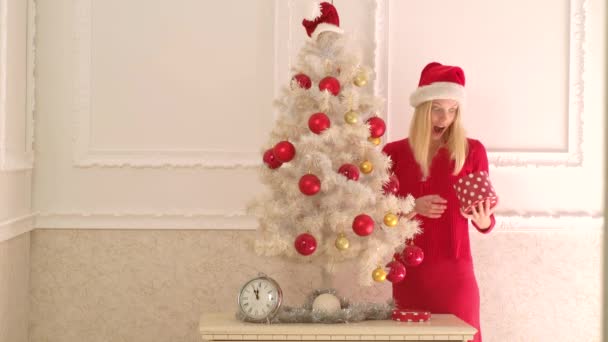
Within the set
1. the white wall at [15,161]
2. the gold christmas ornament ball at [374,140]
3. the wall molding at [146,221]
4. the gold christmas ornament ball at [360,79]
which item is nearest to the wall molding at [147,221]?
the wall molding at [146,221]

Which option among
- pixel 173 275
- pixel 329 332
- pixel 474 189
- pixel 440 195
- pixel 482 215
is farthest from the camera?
pixel 173 275

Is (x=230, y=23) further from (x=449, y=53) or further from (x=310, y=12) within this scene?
(x=449, y=53)

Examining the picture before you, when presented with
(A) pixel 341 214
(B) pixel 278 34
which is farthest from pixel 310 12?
(A) pixel 341 214

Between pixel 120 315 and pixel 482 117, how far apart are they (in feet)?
6.66

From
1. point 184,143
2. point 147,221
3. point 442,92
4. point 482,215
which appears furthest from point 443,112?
point 147,221

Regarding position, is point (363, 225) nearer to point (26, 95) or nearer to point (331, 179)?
point (331, 179)

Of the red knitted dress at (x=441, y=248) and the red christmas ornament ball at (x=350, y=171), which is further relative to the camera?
the red knitted dress at (x=441, y=248)

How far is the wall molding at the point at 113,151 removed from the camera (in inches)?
174

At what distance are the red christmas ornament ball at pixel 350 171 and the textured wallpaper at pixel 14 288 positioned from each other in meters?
1.53

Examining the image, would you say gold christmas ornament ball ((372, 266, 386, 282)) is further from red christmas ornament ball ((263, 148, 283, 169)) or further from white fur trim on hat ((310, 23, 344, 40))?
white fur trim on hat ((310, 23, 344, 40))

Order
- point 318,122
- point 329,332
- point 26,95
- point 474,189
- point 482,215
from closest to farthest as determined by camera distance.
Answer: point 329,332 < point 318,122 < point 474,189 < point 482,215 < point 26,95

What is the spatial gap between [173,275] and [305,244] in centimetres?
108

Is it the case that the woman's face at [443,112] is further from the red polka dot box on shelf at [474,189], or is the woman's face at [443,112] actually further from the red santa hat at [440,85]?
the red polka dot box on shelf at [474,189]

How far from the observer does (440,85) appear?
397 centimetres
